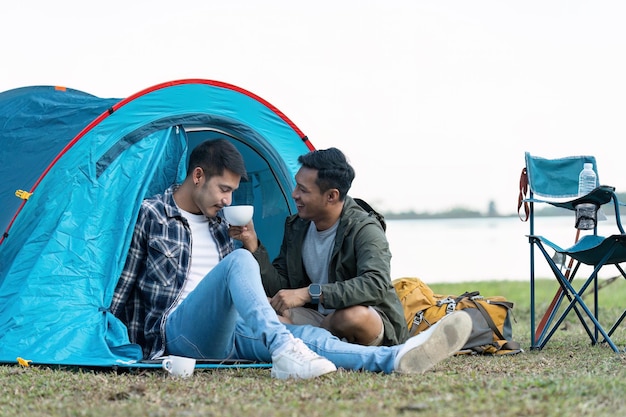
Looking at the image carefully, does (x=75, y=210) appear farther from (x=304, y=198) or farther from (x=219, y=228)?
(x=304, y=198)

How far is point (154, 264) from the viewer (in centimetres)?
409

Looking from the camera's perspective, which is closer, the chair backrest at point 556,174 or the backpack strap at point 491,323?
the backpack strap at point 491,323

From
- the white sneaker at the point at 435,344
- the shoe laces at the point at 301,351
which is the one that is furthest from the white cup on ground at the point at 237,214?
the white sneaker at the point at 435,344

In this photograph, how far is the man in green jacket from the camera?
3.79 meters

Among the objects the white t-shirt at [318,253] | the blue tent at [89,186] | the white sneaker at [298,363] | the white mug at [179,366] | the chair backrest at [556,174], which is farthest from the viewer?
the chair backrest at [556,174]

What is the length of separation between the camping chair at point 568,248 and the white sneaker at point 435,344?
5.12ft

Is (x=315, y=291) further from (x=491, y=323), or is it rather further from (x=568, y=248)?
(x=568, y=248)

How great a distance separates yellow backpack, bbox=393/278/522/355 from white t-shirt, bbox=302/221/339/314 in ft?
2.44

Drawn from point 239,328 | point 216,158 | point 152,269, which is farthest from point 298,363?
point 216,158

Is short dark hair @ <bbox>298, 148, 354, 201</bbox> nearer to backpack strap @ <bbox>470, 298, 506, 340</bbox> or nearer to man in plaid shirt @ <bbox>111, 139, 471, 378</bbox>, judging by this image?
man in plaid shirt @ <bbox>111, 139, 471, 378</bbox>

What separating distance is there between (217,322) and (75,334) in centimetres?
74

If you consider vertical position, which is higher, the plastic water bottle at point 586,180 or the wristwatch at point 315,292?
the plastic water bottle at point 586,180

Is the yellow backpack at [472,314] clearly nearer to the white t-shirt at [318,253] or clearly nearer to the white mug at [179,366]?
the white t-shirt at [318,253]

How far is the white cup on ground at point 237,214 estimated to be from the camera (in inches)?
159
